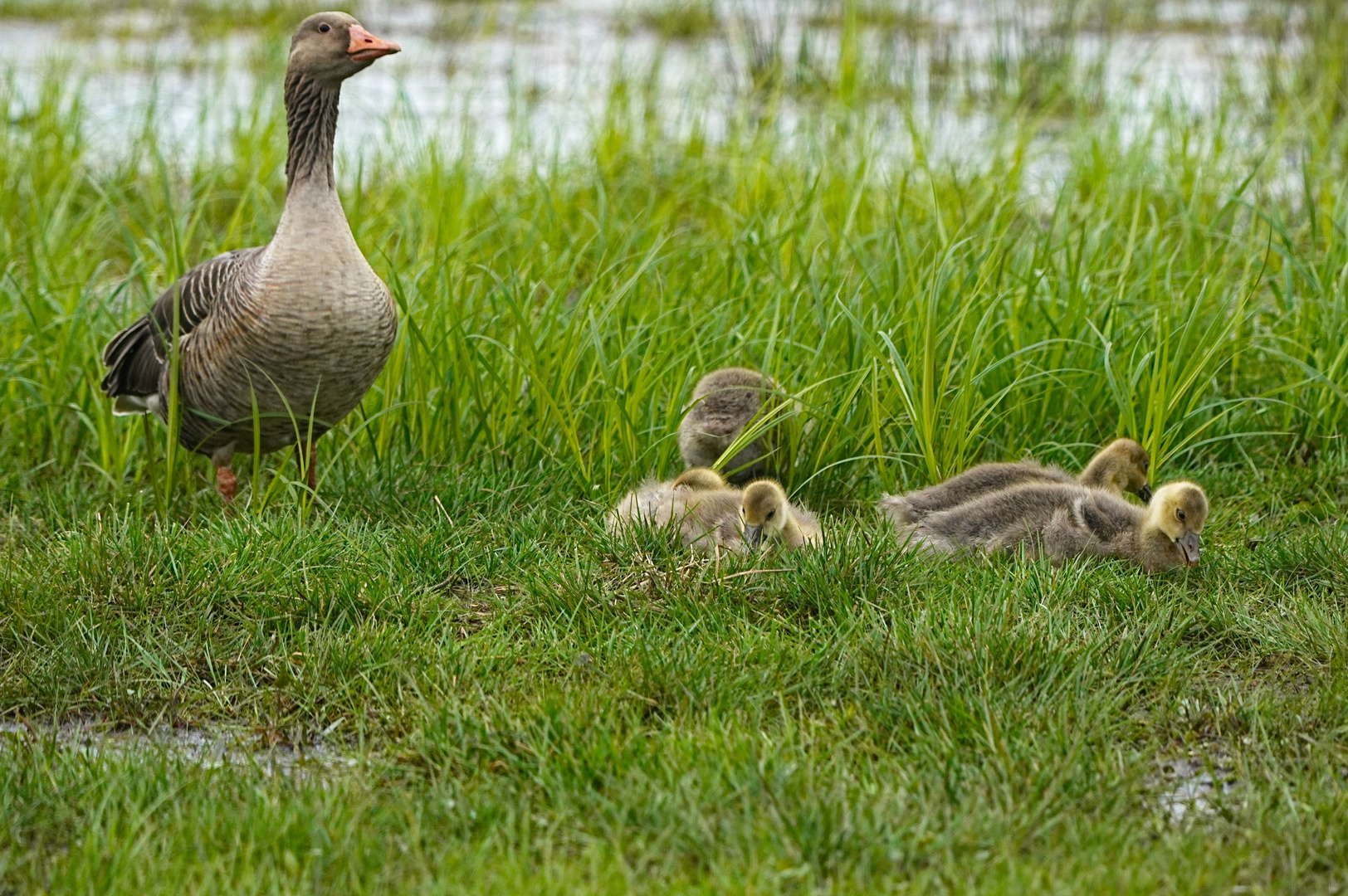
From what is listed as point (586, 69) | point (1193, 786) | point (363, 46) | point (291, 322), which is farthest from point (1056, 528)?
point (586, 69)

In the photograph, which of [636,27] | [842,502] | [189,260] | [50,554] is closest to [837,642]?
[842,502]

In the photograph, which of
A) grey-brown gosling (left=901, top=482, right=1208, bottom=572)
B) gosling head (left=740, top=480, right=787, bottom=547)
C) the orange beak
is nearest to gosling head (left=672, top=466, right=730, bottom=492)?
gosling head (left=740, top=480, right=787, bottom=547)

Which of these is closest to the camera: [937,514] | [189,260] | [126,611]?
[126,611]

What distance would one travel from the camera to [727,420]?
5.73 m

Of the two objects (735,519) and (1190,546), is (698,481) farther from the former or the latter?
(1190,546)

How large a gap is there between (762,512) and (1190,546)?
1.34 metres

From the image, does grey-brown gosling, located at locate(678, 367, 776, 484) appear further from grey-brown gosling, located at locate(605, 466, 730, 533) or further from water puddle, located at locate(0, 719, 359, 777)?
water puddle, located at locate(0, 719, 359, 777)

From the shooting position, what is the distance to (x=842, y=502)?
5.79m

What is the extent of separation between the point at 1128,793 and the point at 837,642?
96 centimetres

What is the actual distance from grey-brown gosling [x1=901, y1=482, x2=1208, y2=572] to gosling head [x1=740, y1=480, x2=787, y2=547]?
426mm

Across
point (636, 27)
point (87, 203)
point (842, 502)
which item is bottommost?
point (842, 502)

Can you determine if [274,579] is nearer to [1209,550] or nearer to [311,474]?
[311,474]

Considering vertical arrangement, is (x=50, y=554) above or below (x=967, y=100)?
below

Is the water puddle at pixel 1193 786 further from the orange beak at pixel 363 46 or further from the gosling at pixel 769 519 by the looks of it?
the orange beak at pixel 363 46
